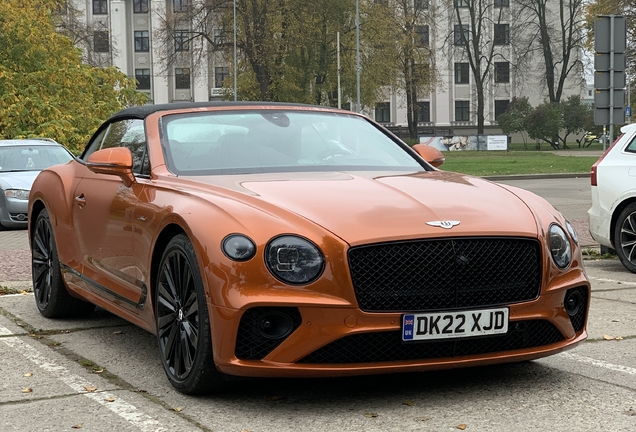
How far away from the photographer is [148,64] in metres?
88.5

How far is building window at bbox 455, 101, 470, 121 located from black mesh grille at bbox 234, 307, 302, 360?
8658 cm

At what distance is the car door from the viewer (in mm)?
5648

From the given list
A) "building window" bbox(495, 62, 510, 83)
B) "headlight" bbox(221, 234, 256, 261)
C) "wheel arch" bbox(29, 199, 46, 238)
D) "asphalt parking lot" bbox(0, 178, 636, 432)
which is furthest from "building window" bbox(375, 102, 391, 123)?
"headlight" bbox(221, 234, 256, 261)

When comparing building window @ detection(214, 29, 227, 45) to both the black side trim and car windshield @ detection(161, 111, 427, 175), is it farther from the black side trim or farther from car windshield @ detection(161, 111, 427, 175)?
car windshield @ detection(161, 111, 427, 175)

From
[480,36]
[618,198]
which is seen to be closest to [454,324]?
[618,198]

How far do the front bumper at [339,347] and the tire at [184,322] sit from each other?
0.42ft

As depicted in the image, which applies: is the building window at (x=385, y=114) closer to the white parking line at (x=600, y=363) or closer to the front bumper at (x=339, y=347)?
the white parking line at (x=600, y=363)

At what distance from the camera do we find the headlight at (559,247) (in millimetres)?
4934

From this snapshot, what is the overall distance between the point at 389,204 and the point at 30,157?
14.8 m

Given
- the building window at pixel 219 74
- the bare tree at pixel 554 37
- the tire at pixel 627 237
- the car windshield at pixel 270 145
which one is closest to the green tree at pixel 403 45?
the bare tree at pixel 554 37

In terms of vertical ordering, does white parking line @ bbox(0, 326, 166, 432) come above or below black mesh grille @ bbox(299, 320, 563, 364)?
below

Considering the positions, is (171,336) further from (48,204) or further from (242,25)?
(242,25)

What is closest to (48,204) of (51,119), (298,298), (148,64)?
(298,298)

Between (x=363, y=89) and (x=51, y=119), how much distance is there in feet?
98.3
